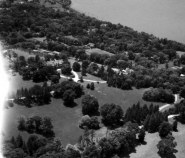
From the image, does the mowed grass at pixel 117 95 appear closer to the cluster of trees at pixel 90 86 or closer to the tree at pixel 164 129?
the cluster of trees at pixel 90 86

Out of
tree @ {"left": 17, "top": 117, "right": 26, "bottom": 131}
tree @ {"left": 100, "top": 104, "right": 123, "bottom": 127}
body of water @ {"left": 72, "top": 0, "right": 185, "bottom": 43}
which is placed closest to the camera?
tree @ {"left": 17, "top": 117, "right": 26, "bottom": 131}

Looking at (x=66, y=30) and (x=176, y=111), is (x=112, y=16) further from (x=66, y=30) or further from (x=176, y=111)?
(x=176, y=111)

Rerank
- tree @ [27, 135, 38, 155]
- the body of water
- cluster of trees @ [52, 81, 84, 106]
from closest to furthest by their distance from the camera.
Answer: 1. tree @ [27, 135, 38, 155]
2. cluster of trees @ [52, 81, 84, 106]
3. the body of water

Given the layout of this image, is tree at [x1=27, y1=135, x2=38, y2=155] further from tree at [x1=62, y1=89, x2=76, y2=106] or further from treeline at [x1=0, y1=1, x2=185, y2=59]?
treeline at [x1=0, y1=1, x2=185, y2=59]

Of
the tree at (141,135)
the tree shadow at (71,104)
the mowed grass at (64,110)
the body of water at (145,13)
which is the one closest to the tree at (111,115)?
the mowed grass at (64,110)

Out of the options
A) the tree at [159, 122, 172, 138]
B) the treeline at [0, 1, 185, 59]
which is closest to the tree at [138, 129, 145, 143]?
the tree at [159, 122, 172, 138]

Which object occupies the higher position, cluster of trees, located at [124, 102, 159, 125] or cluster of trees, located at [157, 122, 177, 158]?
cluster of trees, located at [124, 102, 159, 125]

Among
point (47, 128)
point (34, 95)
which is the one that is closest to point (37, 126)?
point (47, 128)
